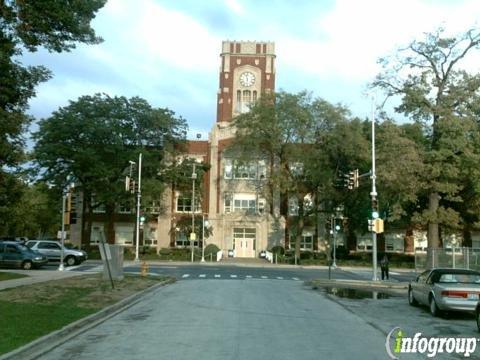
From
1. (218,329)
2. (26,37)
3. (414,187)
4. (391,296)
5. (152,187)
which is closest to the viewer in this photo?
(218,329)

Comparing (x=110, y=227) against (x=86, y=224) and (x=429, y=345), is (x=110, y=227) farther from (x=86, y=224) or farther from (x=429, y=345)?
(x=429, y=345)

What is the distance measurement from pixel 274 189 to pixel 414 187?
914 inches

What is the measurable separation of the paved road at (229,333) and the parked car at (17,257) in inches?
825

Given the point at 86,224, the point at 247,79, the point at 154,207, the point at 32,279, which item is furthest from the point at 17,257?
the point at 247,79

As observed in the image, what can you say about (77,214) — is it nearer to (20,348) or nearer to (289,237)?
(289,237)

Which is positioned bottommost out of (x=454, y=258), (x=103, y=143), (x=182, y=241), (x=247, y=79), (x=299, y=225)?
(x=454, y=258)

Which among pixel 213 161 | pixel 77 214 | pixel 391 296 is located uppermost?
pixel 213 161

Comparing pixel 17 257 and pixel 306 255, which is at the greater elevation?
pixel 17 257

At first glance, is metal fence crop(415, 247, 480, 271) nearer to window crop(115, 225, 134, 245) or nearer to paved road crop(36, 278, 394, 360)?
paved road crop(36, 278, 394, 360)

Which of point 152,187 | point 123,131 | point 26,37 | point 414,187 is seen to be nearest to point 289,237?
point 152,187

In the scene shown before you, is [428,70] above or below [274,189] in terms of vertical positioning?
above

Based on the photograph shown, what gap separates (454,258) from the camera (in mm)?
33250

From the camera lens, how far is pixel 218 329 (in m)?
13.4

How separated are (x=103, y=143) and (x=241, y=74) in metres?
37.3
